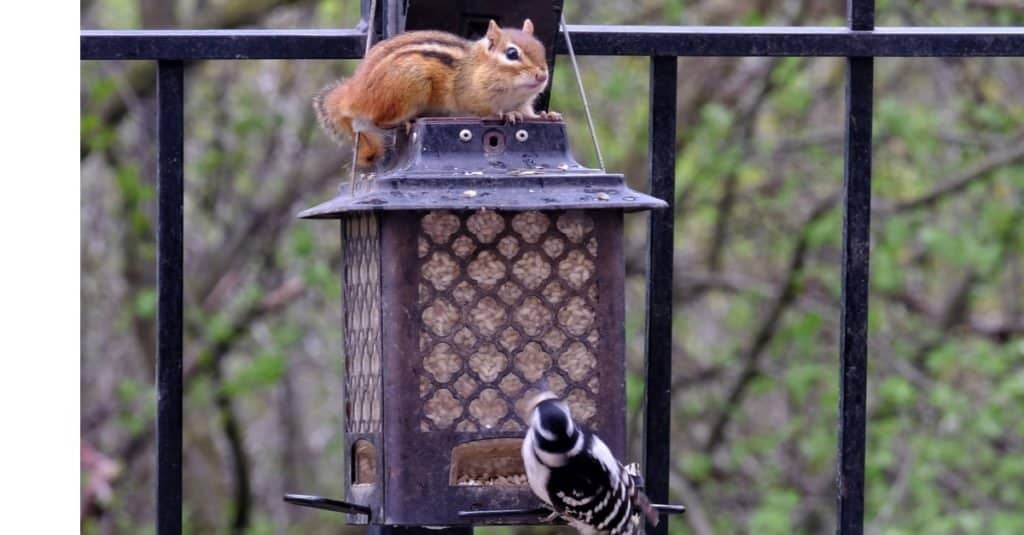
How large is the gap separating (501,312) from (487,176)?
20 centimetres

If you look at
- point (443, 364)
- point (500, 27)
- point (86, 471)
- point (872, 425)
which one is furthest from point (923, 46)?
point (872, 425)

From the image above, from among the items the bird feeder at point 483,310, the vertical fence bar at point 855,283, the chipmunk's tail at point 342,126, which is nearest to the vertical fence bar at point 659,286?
the bird feeder at point 483,310

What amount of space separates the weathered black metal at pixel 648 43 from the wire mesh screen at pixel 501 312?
0.35m

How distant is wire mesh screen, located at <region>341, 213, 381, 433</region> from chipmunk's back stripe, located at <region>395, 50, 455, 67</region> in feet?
0.79

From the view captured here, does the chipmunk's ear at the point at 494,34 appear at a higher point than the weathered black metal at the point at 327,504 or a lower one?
higher

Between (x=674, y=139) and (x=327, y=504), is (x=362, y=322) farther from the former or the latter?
(x=674, y=139)

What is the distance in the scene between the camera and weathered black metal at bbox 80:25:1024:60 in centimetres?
233

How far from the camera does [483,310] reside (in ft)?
7.20

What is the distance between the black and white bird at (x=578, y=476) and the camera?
215 centimetres

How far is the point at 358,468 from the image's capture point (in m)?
2.46

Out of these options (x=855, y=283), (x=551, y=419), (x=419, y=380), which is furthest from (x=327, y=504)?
(x=855, y=283)

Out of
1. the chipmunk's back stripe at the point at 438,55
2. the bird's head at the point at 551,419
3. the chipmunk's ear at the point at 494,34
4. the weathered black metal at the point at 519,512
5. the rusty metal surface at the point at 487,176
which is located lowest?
the weathered black metal at the point at 519,512

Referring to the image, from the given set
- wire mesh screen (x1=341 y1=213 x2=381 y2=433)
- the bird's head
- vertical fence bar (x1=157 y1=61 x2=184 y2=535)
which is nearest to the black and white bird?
the bird's head

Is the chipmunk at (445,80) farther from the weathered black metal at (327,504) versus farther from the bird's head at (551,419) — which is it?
the weathered black metal at (327,504)
